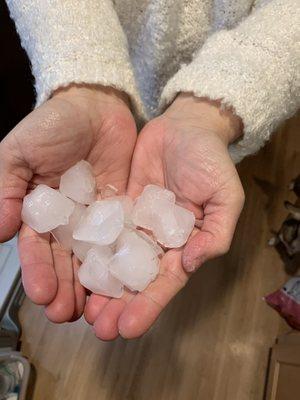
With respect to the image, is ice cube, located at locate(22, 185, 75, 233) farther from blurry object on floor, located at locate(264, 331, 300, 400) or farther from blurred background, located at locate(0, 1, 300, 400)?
blurry object on floor, located at locate(264, 331, 300, 400)

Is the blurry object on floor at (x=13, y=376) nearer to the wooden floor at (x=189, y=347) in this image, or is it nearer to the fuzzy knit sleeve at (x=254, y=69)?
the wooden floor at (x=189, y=347)

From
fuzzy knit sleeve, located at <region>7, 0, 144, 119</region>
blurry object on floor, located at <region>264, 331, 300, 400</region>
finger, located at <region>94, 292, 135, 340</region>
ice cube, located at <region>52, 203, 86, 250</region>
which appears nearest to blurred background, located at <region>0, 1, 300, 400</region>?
blurry object on floor, located at <region>264, 331, 300, 400</region>

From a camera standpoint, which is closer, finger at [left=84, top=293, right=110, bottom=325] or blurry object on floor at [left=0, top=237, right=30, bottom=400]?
finger at [left=84, top=293, right=110, bottom=325]

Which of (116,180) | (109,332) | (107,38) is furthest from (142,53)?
(109,332)

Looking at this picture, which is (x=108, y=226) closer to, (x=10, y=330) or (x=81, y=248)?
(x=81, y=248)

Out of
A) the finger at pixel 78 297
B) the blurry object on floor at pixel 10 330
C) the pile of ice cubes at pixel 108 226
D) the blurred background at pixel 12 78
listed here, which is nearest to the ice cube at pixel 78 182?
the pile of ice cubes at pixel 108 226

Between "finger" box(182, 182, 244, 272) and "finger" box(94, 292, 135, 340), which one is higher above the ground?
"finger" box(182, 182, 244, 272)
